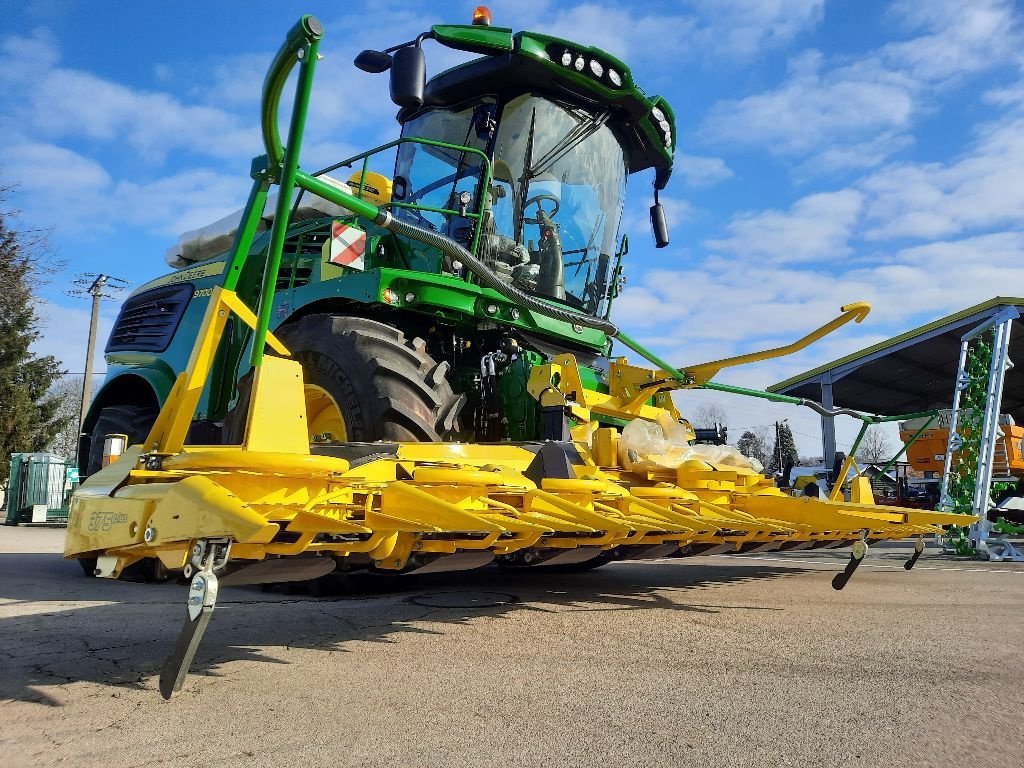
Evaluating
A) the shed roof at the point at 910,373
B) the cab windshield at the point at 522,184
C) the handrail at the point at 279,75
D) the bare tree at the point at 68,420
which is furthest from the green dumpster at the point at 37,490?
the shed roof at the point at 910,373

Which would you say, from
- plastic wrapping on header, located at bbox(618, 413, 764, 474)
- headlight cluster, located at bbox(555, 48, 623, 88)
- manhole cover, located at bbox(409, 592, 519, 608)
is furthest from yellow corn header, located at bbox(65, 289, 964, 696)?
headlight cluster, located at bbox(555, 48, 623, 88)

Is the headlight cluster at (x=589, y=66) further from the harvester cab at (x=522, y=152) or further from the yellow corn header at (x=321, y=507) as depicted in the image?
the yellow corn header at (x=321, y=507)

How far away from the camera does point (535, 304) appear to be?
414 centimetres

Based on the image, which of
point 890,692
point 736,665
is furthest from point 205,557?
point 890,692

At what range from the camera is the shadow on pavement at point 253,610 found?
3043 mm

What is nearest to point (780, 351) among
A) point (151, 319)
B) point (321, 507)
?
point (321, 507)

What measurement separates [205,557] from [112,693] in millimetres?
825

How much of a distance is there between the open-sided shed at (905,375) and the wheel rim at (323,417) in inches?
Answer: 496

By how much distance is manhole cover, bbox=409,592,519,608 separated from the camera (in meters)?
4.43

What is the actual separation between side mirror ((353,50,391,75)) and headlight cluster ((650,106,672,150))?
123 inches

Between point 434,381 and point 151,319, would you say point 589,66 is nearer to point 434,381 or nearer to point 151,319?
point 434,381

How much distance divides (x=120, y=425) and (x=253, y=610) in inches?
148

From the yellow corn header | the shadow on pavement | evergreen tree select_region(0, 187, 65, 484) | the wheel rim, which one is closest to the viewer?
the yellow corn header

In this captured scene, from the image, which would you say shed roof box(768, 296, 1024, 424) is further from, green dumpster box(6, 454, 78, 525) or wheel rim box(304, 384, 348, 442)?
green dumpster box(6, 454, 78, 525)
